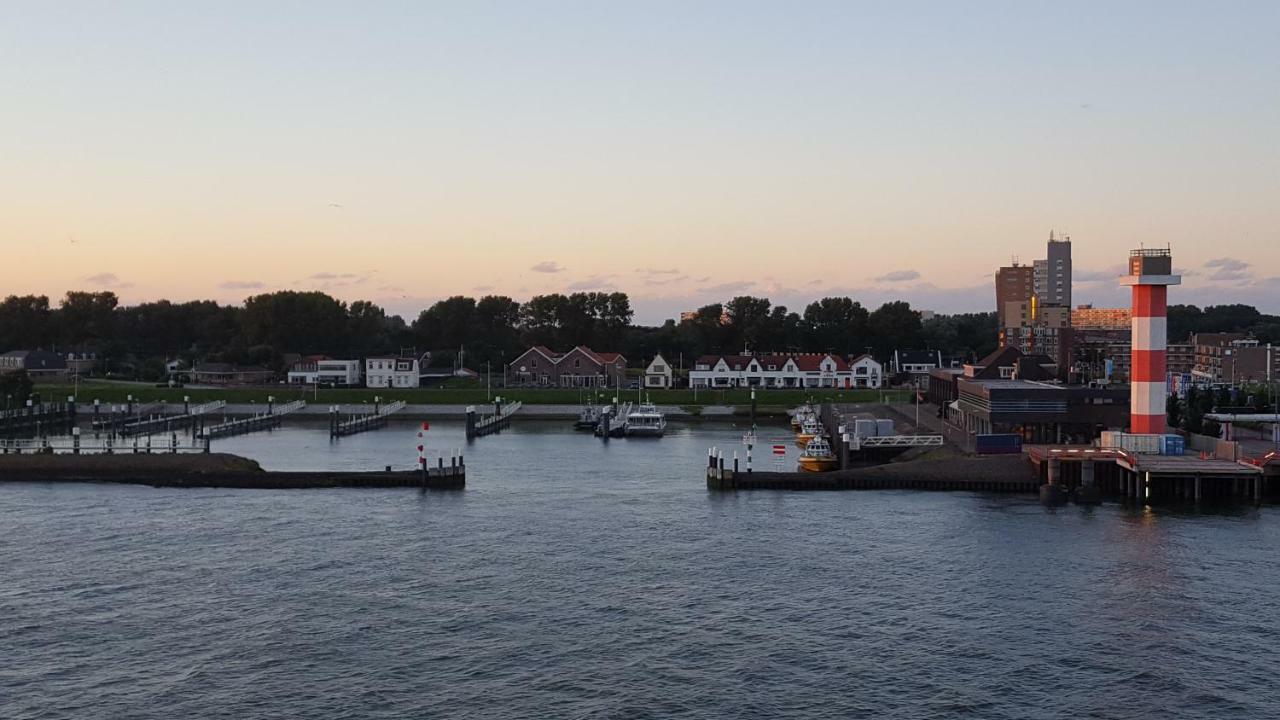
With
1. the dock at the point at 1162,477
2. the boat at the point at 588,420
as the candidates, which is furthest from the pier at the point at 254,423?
the dock at the point at 1162,477

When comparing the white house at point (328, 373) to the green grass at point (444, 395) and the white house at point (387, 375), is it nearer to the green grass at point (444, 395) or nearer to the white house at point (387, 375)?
the white house at point (387, 375)

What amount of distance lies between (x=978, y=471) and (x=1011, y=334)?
430ft

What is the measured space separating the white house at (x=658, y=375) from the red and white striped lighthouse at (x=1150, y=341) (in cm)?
7526

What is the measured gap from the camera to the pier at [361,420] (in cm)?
8188

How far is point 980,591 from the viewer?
3394cm

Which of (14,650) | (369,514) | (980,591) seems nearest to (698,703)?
(980,591)

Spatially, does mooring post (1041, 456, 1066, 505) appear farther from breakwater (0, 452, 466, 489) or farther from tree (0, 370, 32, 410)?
tree (0, 370, 32, 410)

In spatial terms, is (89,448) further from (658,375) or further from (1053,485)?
(658,375)

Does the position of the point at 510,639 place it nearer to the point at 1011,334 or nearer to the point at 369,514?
the point at 369,514

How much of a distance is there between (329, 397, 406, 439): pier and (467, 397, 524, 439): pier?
783 centimetres

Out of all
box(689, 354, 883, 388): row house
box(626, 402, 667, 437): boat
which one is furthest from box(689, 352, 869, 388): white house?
box(626, 402, 667, 437): boat

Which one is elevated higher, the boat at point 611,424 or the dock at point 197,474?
the boat at point 611,424

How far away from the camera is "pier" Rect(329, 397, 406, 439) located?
81.9 metres

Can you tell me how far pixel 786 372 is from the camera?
411 ft
